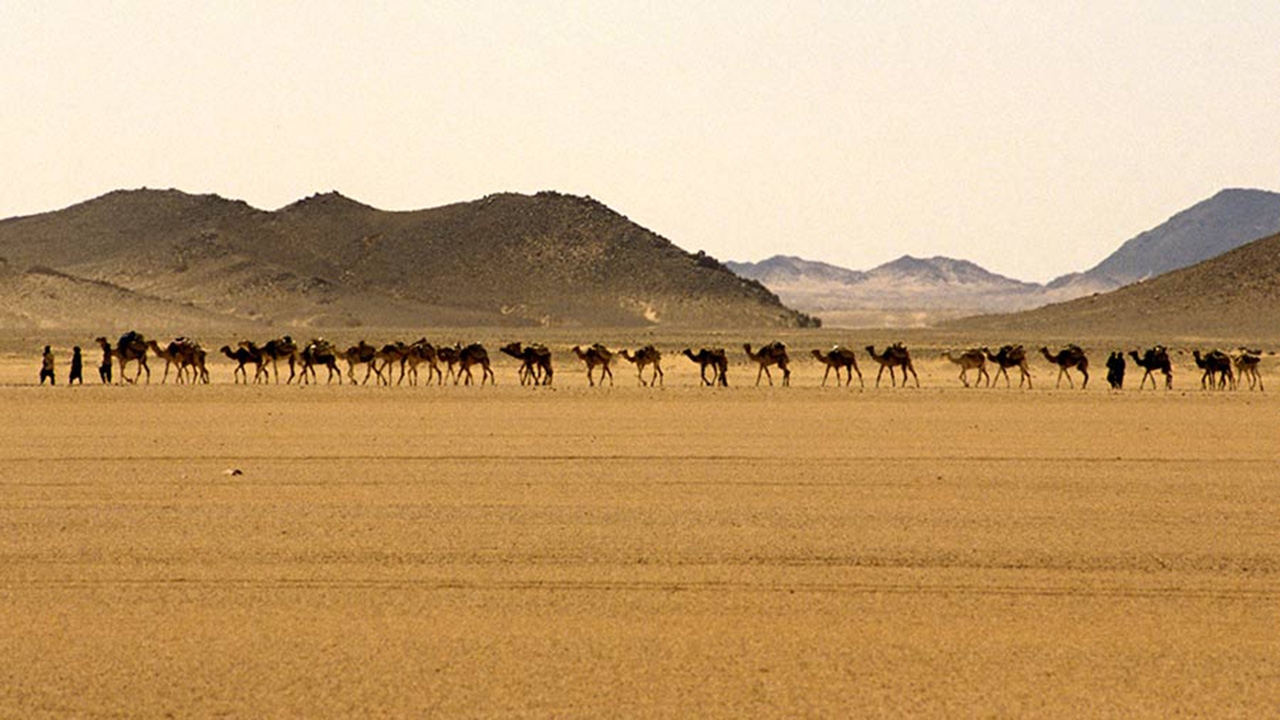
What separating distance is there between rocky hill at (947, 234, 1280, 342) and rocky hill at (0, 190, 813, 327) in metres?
26.3

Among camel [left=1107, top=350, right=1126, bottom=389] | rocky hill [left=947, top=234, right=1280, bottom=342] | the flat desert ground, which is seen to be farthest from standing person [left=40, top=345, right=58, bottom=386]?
rocky hill [left=947, top=234, right=1280, bottom=342]

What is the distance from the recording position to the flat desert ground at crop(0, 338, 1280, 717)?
33.7ft

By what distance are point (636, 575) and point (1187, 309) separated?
91.1 metres

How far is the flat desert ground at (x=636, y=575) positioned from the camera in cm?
1027

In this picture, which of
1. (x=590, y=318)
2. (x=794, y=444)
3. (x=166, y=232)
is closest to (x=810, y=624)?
(x=794, y=444)

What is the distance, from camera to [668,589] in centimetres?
1298

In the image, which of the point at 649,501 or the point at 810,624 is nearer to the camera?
the point at 810,624

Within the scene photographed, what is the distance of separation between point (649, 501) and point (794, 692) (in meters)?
7.56

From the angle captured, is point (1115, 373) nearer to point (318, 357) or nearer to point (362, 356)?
point (362, 356)

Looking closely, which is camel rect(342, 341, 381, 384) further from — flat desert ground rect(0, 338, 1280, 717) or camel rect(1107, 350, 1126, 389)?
camel rect(1107, 350, 1126, 389)

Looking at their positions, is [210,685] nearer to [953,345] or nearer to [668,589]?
[668,589]

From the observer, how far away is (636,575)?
44.2 ft

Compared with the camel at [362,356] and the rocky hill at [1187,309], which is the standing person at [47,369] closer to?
the camel at [362,356]

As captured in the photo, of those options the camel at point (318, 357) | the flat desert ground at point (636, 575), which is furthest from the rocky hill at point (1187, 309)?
the flat desert ground at point (636, 575)
